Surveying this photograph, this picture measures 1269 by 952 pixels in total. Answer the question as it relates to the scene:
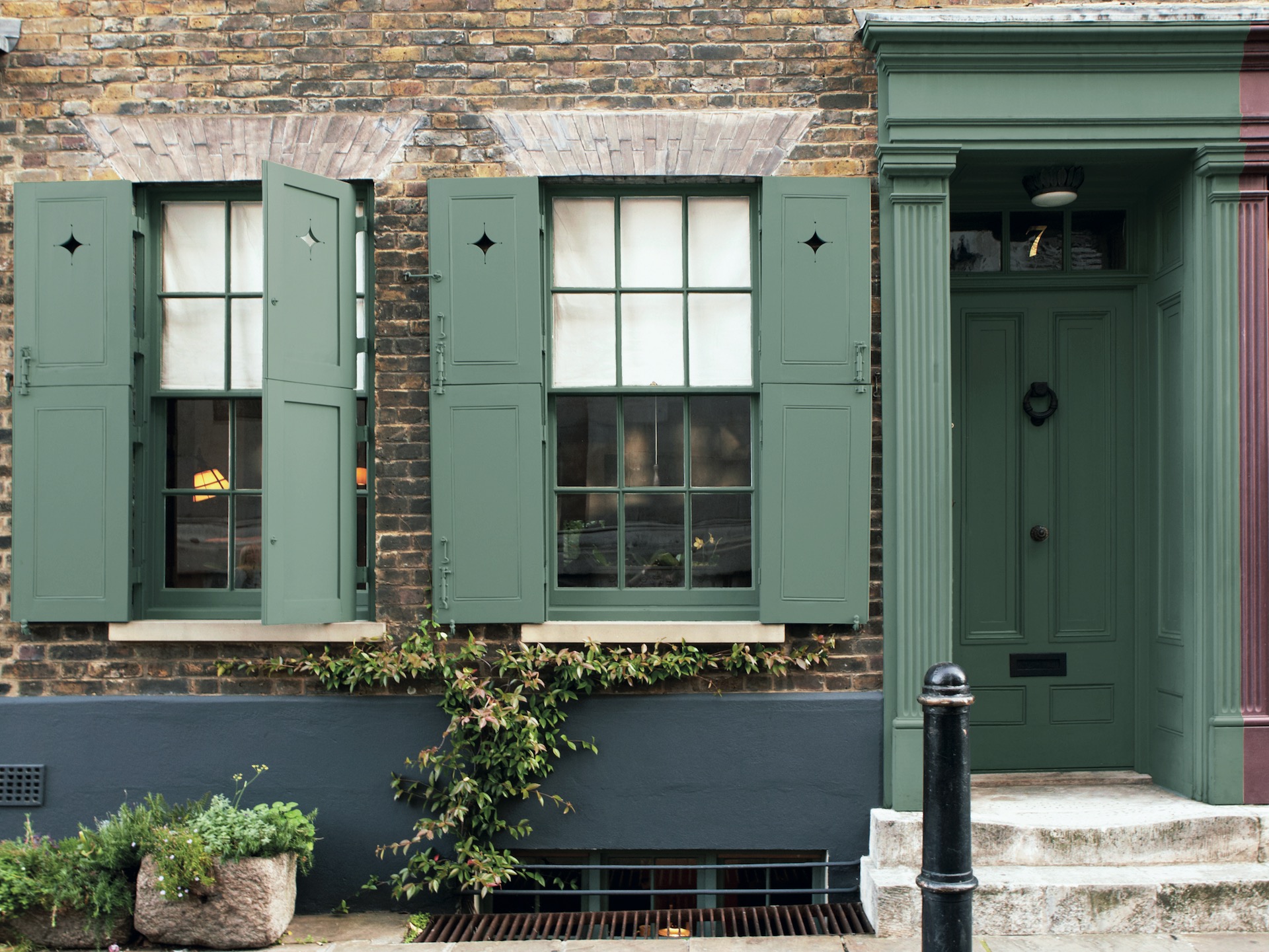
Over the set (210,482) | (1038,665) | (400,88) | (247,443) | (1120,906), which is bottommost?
(1120,906)

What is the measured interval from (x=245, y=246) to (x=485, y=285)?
3.98ft

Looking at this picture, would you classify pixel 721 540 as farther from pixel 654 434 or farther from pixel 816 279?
pixel 816 279

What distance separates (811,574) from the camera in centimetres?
451

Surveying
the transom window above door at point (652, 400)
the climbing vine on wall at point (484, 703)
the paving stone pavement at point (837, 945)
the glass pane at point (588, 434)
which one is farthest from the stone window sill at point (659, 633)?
the paving stone pavement at point (837, 945)

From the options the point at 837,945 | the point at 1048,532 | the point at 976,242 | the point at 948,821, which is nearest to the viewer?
the point at 948,821

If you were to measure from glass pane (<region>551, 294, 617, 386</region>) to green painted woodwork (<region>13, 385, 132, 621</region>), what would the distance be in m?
1.99

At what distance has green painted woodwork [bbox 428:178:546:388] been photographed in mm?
4539

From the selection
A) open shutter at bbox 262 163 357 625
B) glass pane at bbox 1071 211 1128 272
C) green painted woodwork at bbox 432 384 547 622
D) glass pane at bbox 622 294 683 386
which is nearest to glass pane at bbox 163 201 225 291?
open shutter at bbox 262 163 357 625

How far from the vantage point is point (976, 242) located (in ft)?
16.8

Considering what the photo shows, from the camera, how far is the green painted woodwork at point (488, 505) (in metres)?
4.52

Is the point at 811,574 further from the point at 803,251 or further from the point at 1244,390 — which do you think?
the point at 1244,390

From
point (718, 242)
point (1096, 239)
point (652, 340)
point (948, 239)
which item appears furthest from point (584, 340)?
point (1096, 239)

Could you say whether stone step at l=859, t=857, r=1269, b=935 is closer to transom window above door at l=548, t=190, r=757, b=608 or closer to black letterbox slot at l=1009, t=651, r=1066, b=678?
black letterbox slot at l=1009, t=651, r=1066, b=678

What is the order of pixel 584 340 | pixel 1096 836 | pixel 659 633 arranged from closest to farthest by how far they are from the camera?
1. pixel 1096 836
2. pixel 659 633
3. pixel 584 340
